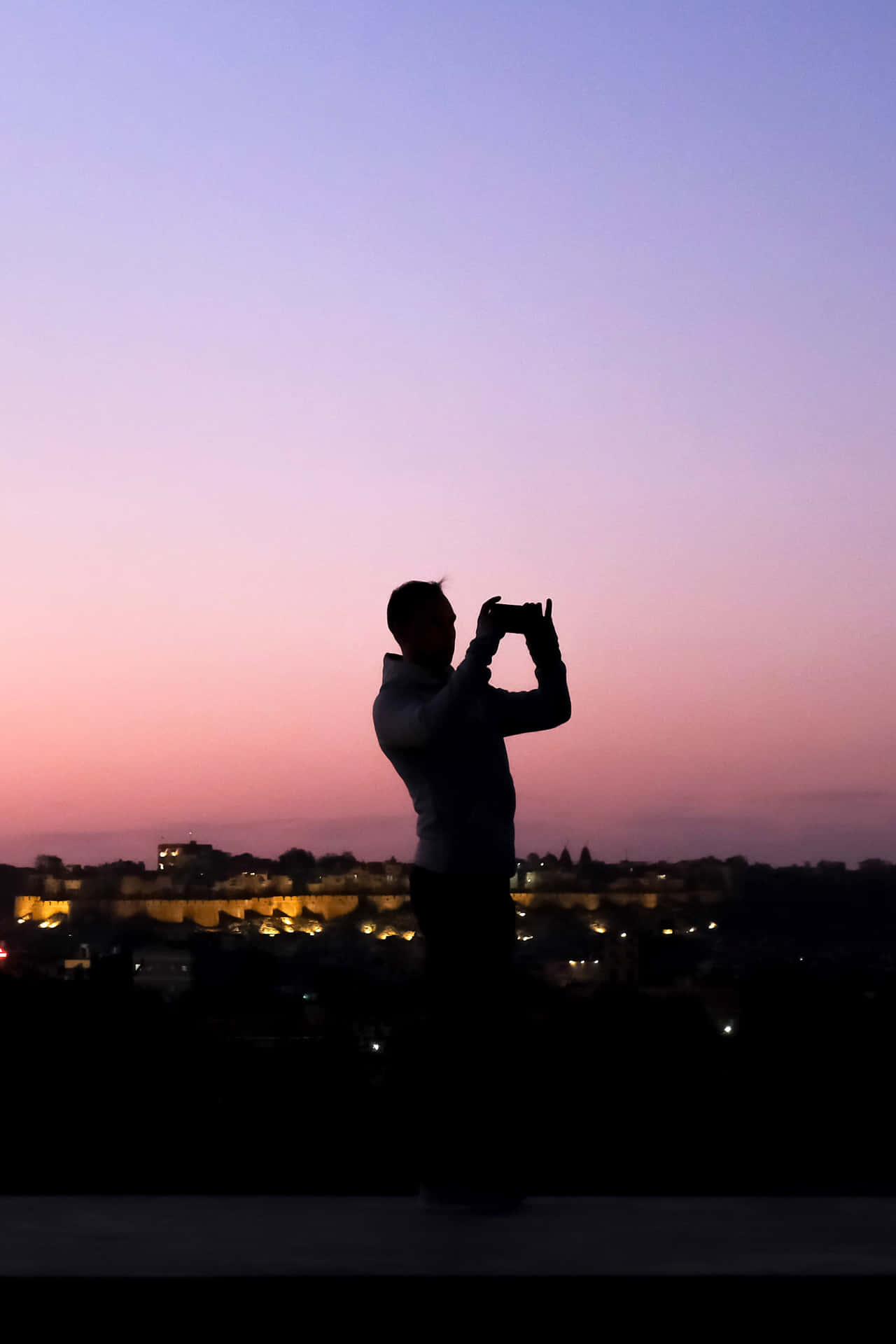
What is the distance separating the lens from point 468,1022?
486 centimetres

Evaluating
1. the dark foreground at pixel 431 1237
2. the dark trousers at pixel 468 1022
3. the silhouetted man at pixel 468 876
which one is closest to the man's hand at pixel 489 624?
the silhouetted man at pixel 468 876

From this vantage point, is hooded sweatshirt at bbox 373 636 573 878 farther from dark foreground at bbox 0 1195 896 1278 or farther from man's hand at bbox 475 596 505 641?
dark foreground at bbox 0 1195 896 1278

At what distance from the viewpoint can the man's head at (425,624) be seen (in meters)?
5.11

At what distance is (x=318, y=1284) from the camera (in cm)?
349

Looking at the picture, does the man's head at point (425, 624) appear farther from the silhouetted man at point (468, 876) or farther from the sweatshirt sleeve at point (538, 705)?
the sweatshirt sleeve at point (538, 705)

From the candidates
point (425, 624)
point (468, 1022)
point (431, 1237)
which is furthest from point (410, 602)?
point (431, 1237)

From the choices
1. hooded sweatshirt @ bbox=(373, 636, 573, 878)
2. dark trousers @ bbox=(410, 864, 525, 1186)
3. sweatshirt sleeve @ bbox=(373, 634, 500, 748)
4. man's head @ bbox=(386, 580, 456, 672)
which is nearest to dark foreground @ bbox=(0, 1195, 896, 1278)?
dark trousers @ bbox=(410, 864, 525, 1186)

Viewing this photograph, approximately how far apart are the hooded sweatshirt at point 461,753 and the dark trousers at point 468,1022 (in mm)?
77

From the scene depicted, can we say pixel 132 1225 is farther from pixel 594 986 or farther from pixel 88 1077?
pixel 594 986

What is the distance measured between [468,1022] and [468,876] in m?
0.42

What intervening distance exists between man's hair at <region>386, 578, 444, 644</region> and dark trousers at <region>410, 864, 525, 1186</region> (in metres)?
0.75

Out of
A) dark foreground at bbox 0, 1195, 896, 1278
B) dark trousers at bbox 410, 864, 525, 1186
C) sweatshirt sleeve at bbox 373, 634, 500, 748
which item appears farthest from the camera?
dark trousers at bbox 410, 864, 525, 1186

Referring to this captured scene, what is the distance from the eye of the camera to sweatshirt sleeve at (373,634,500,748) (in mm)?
4664

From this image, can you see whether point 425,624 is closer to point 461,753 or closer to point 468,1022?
point 461,753
